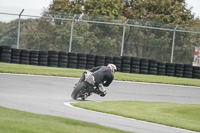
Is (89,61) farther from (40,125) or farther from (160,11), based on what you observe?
→ (160,11)

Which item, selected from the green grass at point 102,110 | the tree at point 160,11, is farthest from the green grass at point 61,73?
the tree at point 160,11

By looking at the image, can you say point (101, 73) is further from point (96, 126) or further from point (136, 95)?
point (96, 126)

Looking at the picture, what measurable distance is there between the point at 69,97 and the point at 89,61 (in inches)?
426

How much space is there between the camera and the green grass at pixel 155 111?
43.7ft

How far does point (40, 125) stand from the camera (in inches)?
360

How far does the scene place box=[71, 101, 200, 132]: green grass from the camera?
13320 mm

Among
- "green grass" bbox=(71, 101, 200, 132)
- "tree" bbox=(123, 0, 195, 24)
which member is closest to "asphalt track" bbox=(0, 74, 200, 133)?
"green grass" bbox=(71, 101, 200, 132)

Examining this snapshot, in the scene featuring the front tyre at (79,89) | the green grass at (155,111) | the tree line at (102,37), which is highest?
the tree line at (102,37)

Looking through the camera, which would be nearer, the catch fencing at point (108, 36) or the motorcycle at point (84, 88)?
the motorcycle at point (84, 88)

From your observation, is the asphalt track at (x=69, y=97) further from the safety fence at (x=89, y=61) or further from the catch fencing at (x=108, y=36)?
the catch fencing at (x=108, y=36)

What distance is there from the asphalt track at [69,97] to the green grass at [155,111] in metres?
0.61

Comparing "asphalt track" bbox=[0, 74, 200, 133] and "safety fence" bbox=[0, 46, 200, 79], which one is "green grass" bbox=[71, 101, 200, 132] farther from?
"safety fence" bbox=[0, 46, 200, 79]

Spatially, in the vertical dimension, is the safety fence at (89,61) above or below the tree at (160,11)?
below

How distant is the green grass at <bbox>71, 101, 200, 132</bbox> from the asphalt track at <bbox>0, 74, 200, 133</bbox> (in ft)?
2.01
